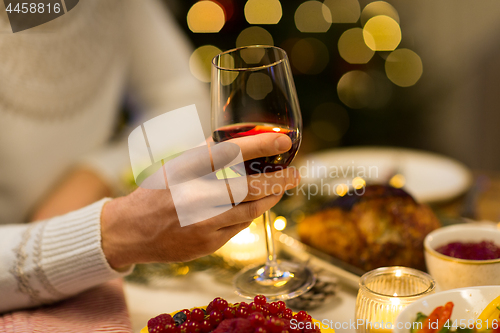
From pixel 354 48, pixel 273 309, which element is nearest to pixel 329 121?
pixel 354 48

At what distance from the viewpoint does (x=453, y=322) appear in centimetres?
47

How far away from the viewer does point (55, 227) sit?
0.69m

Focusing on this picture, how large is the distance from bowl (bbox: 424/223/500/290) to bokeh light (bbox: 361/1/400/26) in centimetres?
211

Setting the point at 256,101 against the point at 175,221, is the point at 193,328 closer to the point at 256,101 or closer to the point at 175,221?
the point at 175,221

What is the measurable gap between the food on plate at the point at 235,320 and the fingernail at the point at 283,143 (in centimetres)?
20

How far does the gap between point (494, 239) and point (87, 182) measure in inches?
44.4

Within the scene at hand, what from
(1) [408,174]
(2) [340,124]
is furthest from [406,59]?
(1) [408,174]

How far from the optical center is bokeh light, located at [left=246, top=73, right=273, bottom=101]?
588 mm

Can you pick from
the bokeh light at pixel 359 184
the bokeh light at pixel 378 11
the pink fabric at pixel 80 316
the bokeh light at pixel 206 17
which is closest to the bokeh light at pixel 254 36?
the bokeh light at pixel 206 17

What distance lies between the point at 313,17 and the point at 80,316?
2.13 m

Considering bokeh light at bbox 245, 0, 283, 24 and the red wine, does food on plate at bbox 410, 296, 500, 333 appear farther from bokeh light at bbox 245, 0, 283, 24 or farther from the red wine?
bokeh light at bbox 245, 0, 283, 24

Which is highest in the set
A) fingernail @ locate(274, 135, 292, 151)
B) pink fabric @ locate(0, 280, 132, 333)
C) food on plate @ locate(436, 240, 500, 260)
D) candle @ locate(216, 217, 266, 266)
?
fingernail @ locate(274, 135, 292, 151)

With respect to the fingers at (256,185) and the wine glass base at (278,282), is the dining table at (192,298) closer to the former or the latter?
the wine glass base at (278,282)

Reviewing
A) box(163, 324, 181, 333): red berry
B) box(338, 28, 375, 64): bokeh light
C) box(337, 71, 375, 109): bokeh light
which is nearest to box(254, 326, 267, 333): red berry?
box(163, 324, 181, 333): red berry
